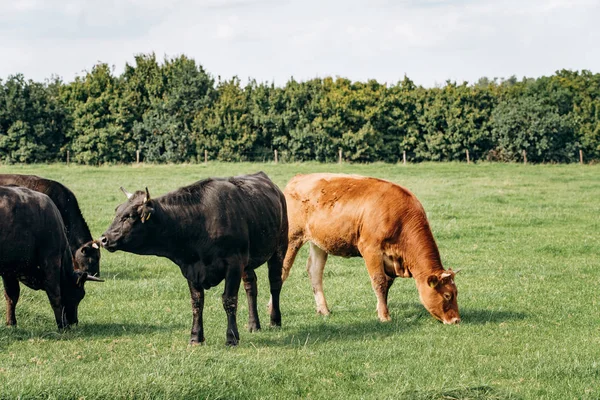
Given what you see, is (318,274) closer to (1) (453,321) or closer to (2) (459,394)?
(1) (453,321)

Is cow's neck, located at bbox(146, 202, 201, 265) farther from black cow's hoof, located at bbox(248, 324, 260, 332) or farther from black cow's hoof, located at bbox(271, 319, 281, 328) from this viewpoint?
black cow's hoof, located at bbox(271, 319, 281, 328)

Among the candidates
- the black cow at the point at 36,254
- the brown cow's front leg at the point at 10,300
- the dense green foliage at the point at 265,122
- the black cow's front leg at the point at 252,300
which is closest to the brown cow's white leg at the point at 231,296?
the black cow's front leg at the point at 252,300

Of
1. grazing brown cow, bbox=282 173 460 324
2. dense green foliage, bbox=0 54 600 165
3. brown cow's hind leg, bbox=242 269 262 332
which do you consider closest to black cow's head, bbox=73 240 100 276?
grazing brown cow, bbox=282 173 460 324

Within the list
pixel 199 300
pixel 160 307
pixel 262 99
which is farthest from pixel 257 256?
pixel 262 99

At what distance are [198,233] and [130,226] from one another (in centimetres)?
82

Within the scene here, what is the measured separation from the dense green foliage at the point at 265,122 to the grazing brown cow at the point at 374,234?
1814 inches

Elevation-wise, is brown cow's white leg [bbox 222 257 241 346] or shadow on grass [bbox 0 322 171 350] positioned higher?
brown cow's white leg [bbox 222 257 241 346]

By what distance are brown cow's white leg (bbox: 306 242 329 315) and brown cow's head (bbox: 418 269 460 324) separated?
1.69 metres

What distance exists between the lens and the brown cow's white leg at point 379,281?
1140cm

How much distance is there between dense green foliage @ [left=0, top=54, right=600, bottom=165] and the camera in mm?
57938

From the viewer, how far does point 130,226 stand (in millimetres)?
9039

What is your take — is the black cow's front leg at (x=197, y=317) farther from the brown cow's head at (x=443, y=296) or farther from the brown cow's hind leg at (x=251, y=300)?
the brown cow's head at (x=443, y=296)

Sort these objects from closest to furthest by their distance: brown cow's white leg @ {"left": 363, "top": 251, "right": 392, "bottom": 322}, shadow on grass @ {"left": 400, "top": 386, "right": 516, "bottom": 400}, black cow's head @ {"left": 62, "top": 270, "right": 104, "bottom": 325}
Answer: shadow on grass @ {"left": 400, "top": 386, "right": 516, "bottom": 400}, black cow's head @ {"left": 62, "top": 270, "right": 104, "bottom": 325}, brown cow's white leg @ {"left": 363, "top": 251, "right": 392, "bottom": 322}

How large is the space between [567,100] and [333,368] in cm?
6282
